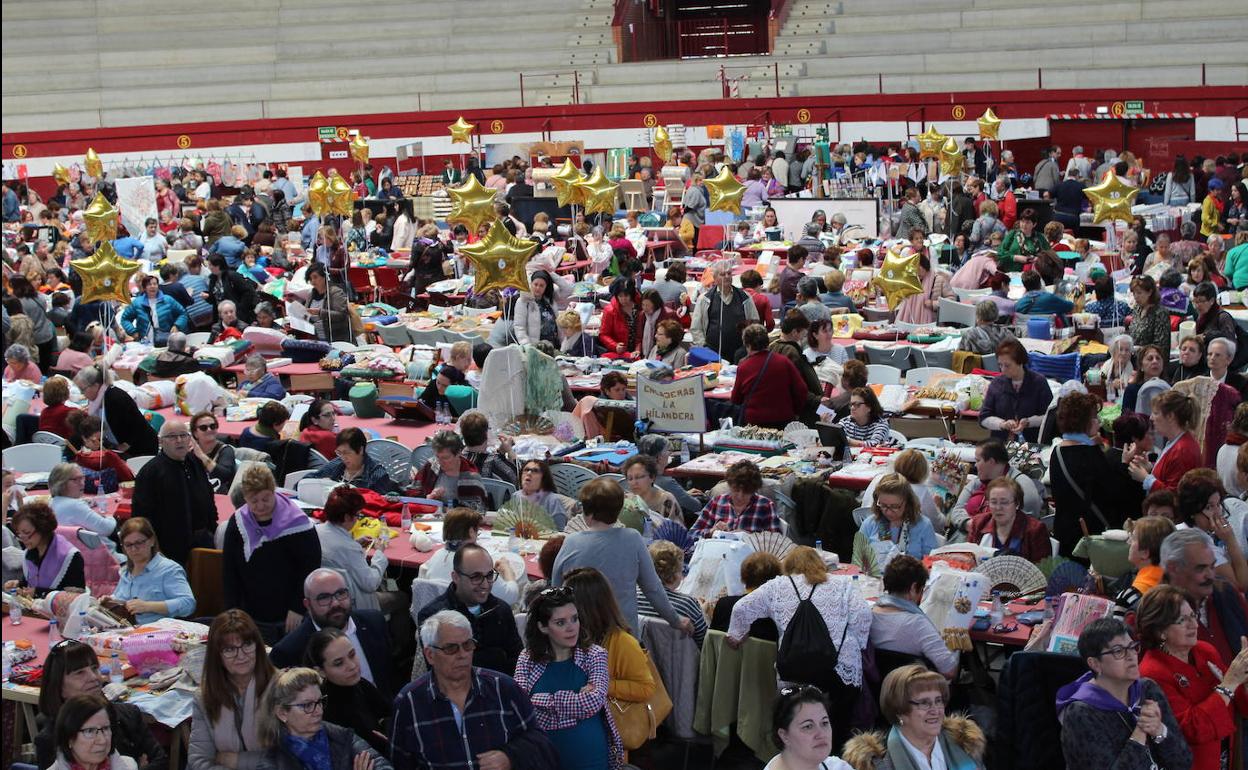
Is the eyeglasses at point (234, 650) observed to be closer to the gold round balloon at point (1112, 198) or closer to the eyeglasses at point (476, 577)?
the eyeglasses at point (476, 577)

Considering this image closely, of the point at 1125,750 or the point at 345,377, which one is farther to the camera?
the point at 345,377

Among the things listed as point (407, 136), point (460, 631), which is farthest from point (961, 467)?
point (407, 136)

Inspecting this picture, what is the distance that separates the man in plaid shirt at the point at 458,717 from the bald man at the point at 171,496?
305cm

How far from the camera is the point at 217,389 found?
12219 millimetres

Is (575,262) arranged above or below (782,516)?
above

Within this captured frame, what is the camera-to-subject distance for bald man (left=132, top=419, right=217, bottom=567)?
26.7 ft

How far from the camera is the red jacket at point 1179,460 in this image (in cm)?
823

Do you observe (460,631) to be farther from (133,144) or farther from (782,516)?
(133,144)

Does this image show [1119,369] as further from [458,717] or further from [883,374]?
[458,717]

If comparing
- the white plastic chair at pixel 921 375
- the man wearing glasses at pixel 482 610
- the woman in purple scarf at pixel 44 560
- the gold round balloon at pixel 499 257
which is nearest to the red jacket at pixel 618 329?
the gold round balloon at pixel 499 257

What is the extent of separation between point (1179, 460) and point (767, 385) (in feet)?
10.3

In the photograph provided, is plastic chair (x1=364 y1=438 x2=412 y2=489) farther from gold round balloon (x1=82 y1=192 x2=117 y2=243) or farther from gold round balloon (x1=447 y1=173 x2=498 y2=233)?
gold round balloon (x1=82 y1=192 x2=117 y2=243)

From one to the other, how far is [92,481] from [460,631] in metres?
5.33

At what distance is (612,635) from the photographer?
19.8ft
